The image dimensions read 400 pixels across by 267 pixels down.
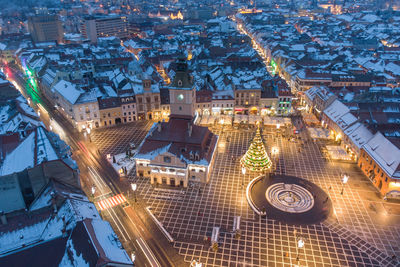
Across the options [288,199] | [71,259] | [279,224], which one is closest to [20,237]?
[71,259]

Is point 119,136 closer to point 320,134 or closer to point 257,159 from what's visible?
point 257,159

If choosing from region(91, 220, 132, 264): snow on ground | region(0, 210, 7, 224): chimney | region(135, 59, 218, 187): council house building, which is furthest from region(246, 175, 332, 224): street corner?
region(0, 210, 7, 224): chimney

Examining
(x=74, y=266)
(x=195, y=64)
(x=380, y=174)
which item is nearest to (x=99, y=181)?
(x=74, y=266)

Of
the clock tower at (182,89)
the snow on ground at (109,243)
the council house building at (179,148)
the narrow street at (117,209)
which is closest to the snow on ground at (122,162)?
the narrow street at (117,209)

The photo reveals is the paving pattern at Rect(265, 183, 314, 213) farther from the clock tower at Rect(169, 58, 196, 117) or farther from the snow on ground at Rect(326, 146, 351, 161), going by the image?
the clock tower at Rect(169, 58, 196, 117)

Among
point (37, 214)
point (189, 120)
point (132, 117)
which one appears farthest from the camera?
point (132, 117)

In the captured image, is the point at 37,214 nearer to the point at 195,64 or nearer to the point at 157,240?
the point at 157,240
